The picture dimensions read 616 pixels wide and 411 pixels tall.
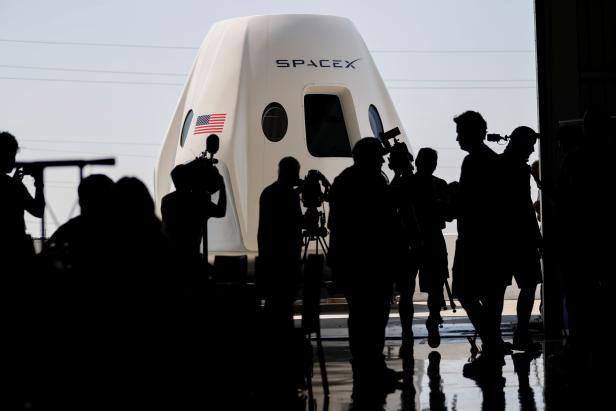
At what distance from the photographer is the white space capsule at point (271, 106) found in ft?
56.6

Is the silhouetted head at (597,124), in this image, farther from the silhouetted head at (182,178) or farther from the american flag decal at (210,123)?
the american flag decal at (210,123)

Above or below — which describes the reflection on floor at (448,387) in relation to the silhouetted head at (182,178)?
below

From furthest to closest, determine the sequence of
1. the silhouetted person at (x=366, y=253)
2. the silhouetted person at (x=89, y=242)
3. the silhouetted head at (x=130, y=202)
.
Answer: the silhouetted person at (x=366, y=253) → the silhouetted head at (x=130, y=202) → the silhouetted person at (x=89, y=242)

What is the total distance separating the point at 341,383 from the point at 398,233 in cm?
127

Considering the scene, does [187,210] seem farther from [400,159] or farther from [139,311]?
[139,311]

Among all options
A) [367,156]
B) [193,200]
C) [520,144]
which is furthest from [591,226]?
[193,200]

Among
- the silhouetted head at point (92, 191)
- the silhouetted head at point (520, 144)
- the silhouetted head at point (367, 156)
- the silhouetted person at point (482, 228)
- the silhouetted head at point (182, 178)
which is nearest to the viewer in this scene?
the silhouetted head at point (92, 191)

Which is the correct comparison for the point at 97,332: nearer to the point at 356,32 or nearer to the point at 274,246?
the point at 274,246

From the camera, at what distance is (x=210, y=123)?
17.5 m

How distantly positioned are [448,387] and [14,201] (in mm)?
3108

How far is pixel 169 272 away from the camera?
4949 mm

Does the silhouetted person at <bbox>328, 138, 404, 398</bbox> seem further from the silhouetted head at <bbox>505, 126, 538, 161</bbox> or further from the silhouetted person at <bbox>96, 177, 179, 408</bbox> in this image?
the silhouetted person at <bbox>96, 177, 179, 408</bbox>

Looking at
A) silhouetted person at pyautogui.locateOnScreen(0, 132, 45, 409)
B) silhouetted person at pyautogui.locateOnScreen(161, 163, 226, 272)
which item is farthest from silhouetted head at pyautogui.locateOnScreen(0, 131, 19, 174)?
silhouetted person at pyautogui.locateOnScreen(0, 132, 45, 409)

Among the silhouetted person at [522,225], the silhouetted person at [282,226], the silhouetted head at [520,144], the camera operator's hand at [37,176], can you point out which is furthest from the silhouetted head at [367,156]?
the camera operator's hand at [37,176]
